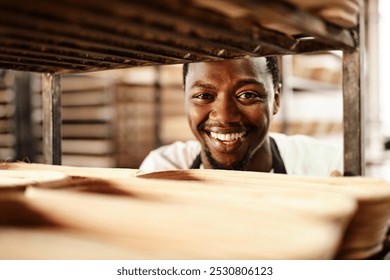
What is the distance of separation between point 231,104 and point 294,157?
0.80 m

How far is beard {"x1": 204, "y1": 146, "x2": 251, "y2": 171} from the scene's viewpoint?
2.04m

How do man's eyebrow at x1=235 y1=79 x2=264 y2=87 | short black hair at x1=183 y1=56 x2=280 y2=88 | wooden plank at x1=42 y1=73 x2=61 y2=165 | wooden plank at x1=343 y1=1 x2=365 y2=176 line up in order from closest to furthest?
wooden plank at x1=343 y1=1 x2=365 y2=176, wooden plank at x1=42 y1=73 x2=61 y2=165, man's eyebrow at x1=235 y1=79 x2=264 y2=87, short black hair at x1=183 y1=56 x2=280 y2=88

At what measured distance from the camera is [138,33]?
0.82m

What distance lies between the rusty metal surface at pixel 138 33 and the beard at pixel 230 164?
3.23 feet

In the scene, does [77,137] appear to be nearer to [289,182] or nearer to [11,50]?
[11,50]

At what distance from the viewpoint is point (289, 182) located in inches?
32.8

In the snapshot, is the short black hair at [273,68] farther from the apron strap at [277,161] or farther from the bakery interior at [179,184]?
the bakery interior at [179,184]

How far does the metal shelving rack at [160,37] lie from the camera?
1.99 feet

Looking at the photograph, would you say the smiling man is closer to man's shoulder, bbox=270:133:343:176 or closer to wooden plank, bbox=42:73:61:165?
man's shoulder, bbox=270:133:343:176

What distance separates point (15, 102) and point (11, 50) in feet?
10.6

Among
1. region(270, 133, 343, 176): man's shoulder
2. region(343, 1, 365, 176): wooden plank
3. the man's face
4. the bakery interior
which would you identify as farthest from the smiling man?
region(343, 1, 365, 176): wooden plank

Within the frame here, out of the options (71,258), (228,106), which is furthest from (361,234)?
(228,106)

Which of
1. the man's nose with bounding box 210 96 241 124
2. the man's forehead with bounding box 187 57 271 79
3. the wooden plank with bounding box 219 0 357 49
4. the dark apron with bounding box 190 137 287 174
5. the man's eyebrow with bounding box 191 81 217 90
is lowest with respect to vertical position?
the dark apron with bounding box 190 137 287 174

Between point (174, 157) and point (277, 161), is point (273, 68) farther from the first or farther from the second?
point (174, 157)
